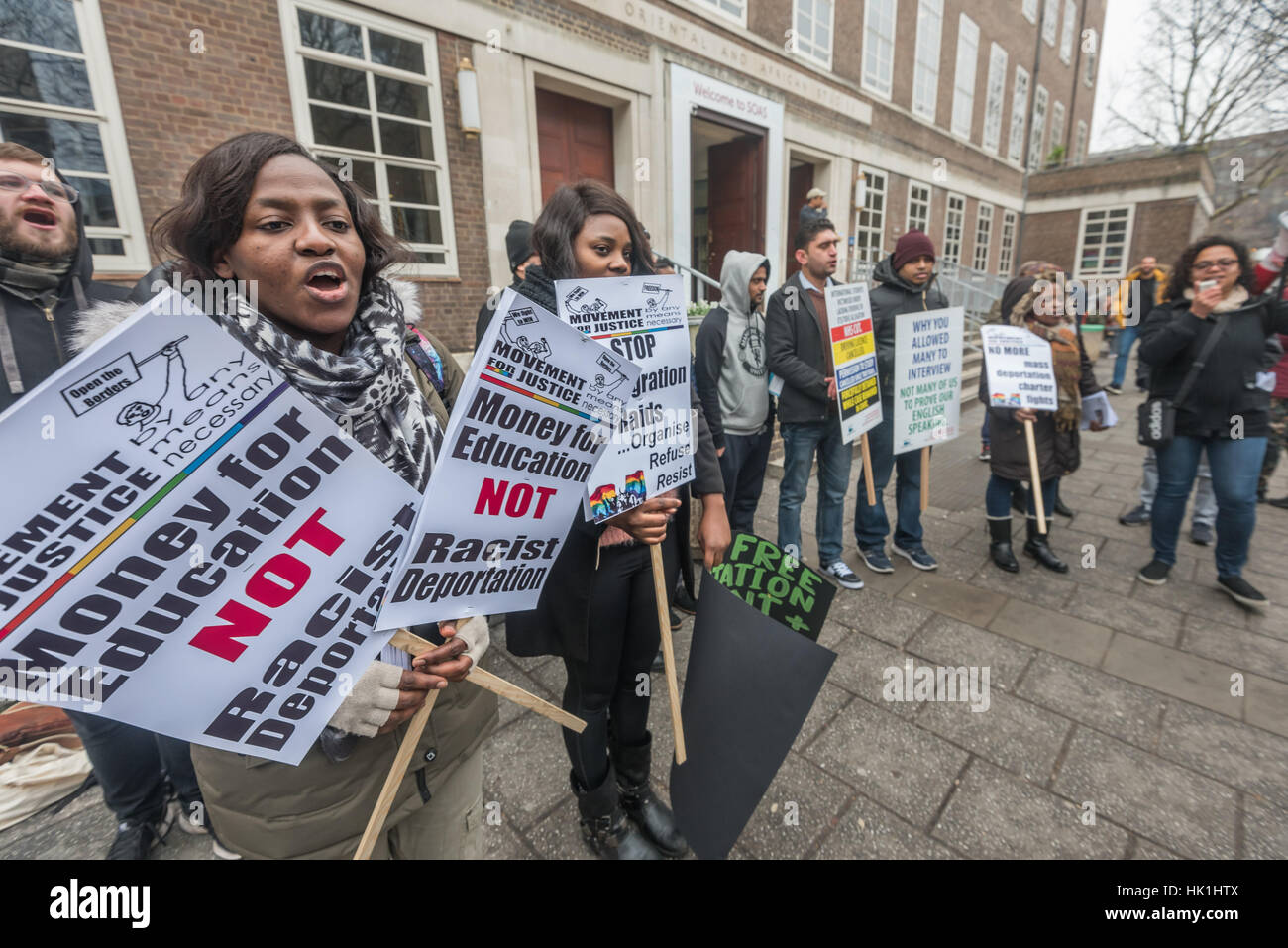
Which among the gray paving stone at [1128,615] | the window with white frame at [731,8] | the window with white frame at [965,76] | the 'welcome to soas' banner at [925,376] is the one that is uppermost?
the window with white frame at [965,76]

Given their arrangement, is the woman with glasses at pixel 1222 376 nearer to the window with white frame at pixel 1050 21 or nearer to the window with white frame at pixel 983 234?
the window with white frame at pixel 983 234

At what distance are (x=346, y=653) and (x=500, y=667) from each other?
84.6 inches

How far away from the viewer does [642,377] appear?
1722 millimetres

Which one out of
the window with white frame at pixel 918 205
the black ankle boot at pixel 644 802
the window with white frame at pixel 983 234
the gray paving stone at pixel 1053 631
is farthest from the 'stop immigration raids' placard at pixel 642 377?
the window with white frame at pixel 983 234

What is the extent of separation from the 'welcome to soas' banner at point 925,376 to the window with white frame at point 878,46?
11.5m

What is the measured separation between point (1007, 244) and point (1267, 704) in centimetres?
2376

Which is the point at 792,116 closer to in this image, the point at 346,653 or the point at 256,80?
the point at 256,80

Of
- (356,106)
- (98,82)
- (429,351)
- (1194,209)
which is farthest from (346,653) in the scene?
(1194,209)

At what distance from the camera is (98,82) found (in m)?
4.38

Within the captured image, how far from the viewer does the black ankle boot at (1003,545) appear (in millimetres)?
3932

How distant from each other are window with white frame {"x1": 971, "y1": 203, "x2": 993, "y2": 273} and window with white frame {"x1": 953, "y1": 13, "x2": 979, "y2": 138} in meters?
2.94

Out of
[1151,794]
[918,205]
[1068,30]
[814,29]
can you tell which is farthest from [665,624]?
[1068,30]

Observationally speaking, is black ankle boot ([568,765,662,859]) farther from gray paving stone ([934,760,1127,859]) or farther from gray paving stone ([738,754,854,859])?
gray paving stone ([934,760,1127,859])

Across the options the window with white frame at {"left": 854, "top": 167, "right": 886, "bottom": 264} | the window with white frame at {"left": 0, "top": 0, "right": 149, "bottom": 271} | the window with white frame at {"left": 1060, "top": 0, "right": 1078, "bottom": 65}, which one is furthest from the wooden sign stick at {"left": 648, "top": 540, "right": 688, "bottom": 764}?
the window with white frame at {"left": 1060, "top": 0, "right": 1078, "bottom": 65}
